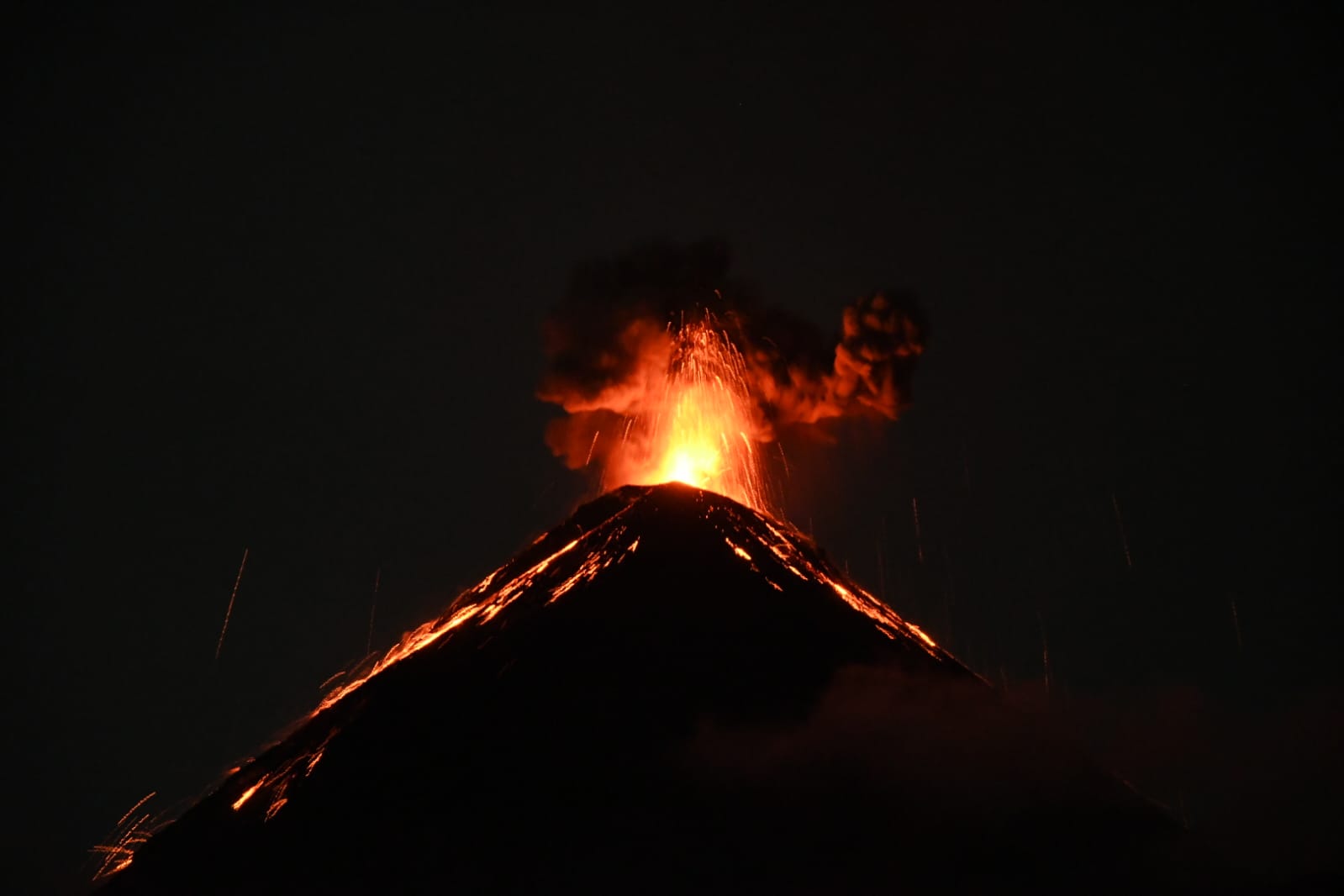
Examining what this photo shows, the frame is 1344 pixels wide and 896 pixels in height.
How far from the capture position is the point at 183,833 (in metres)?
28.3

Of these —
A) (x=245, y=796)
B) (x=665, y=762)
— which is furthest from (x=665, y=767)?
(x=245, y=796)

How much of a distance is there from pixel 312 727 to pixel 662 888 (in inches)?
552

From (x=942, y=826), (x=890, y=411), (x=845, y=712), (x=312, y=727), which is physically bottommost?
(x=942, y=826)

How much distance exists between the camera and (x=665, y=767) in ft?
85.5

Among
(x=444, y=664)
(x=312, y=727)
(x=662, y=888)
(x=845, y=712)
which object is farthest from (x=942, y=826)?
(x=312, y=727)

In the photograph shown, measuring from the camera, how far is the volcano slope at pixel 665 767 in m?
23.7

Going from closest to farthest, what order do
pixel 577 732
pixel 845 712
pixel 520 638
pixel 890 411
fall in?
pixel 577 732
pixel 845 712
pixel 520 638
pixel 890 411

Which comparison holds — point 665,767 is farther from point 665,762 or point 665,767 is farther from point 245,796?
point 245,796

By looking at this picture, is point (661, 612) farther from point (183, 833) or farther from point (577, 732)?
point (183, 833)

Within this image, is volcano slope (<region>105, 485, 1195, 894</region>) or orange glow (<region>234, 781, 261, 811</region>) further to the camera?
orange glow (<region>234, 781, 261, 811</region>)

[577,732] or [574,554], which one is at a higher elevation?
[574,554]

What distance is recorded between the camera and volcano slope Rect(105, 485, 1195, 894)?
23719 mm

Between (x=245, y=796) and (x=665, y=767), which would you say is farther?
(x=245, y=796)

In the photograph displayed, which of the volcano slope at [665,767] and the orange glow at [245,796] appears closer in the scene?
the volcano slope at [665,767]
